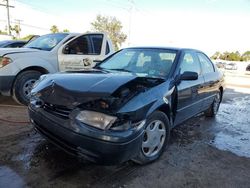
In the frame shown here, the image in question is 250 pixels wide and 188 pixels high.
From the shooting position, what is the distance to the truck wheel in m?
5.54

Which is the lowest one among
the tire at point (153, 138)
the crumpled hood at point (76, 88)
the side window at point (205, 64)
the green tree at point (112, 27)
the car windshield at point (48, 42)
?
the tire at point (153, 138)

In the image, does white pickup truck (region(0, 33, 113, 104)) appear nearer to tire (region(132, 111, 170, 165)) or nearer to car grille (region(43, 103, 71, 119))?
car grille (region(43, 103, 71, 119))

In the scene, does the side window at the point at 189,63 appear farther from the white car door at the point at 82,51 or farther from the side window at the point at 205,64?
the white car door at the point at 82,51

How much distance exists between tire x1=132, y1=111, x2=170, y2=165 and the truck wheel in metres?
3.29

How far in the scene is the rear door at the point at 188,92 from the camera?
3996 mm

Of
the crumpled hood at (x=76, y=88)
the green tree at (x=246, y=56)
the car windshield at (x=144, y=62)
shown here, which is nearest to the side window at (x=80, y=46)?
the car windshield at (x=144, y=62)

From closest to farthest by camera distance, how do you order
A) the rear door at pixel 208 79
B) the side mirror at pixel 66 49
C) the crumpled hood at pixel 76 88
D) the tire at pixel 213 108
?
the crumpled hood at pixel 76 88 < the rear door at pixel 208 79 < the tire at pixel 213 108 < the side mirror at pixel 66 49

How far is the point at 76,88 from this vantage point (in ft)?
9.43

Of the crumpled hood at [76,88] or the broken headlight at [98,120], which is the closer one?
the broken headlight at [98,120]

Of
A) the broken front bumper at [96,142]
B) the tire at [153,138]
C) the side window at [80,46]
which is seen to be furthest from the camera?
the side window at [80,46]

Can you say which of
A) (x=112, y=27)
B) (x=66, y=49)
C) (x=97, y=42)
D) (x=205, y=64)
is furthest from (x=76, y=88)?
(x=112, y=27)

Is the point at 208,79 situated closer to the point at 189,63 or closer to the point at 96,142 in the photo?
the point at 189,63

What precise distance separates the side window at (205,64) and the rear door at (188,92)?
0.77 feet

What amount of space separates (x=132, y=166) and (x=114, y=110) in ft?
3.36
